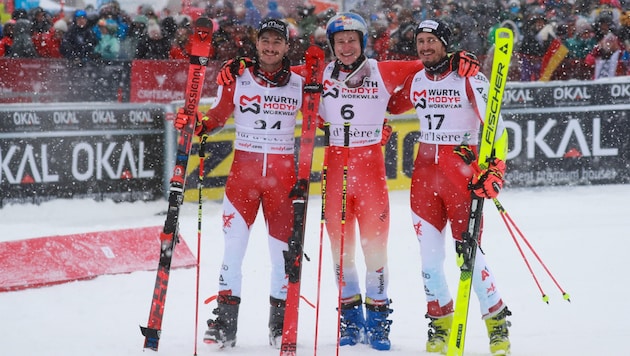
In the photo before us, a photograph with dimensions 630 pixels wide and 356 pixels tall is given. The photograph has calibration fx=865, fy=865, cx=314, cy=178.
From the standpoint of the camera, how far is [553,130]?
11.5 metres

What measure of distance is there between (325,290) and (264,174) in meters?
2.05

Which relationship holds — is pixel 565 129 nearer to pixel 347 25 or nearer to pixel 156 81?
pixel 347 25

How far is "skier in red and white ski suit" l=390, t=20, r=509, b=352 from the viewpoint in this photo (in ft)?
18.9

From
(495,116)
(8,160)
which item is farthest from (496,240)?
(8,160)

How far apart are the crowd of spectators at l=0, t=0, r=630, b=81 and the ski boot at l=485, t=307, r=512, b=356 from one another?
8.94 meters

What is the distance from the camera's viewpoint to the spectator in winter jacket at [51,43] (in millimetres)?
14422

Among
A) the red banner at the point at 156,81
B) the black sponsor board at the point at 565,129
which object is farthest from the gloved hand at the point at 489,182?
the red banner at the point at 156,81

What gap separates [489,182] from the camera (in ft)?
17.4

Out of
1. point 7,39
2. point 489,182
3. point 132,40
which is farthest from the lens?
point 132,40

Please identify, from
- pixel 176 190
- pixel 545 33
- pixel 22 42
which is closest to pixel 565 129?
pixel 545 33

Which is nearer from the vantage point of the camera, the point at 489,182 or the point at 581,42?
the point at 489,182

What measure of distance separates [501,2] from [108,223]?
346 inches

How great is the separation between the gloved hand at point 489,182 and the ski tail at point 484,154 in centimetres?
5

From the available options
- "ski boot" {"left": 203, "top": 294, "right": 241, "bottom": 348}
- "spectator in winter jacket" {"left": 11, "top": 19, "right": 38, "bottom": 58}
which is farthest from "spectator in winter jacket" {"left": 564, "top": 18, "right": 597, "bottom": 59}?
"ski boot" {"left": 203, "top": 294, "right": 241, "bottom": 348}
